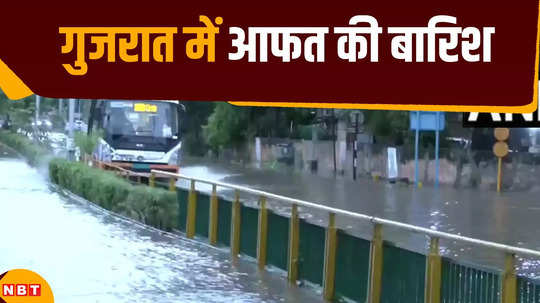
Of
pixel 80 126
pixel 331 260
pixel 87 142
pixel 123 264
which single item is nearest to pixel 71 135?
pixel 80 126

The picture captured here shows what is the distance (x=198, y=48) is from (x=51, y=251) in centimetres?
769

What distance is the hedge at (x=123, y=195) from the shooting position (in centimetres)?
1379

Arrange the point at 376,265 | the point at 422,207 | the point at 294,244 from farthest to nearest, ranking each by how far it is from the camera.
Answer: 1. the point at 422,207
2. the point at 294,244
3. the point at 376,265

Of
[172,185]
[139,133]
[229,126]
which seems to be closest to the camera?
[172,185]

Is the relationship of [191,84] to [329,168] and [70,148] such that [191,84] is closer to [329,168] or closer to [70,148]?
[70,148]

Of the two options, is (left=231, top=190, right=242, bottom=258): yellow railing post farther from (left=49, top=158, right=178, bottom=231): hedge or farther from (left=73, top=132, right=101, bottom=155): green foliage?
(left=73, top=132, right=101, bottom=155): green foliage

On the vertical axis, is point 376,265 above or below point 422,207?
above

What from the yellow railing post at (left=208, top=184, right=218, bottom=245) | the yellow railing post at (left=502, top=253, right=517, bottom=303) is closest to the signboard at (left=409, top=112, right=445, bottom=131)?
the yellow railing post at (left=208, top=184, right=218, bottom=245)

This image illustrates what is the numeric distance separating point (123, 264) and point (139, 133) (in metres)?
18.2

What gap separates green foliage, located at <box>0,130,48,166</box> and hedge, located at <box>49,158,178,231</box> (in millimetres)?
10178

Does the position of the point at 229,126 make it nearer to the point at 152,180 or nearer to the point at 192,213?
the point at 152,180

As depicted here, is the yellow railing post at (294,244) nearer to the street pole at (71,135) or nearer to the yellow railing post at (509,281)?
the yellow railing post at (509,281)

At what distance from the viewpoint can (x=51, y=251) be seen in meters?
11.3

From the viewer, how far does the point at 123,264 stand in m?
10.6
